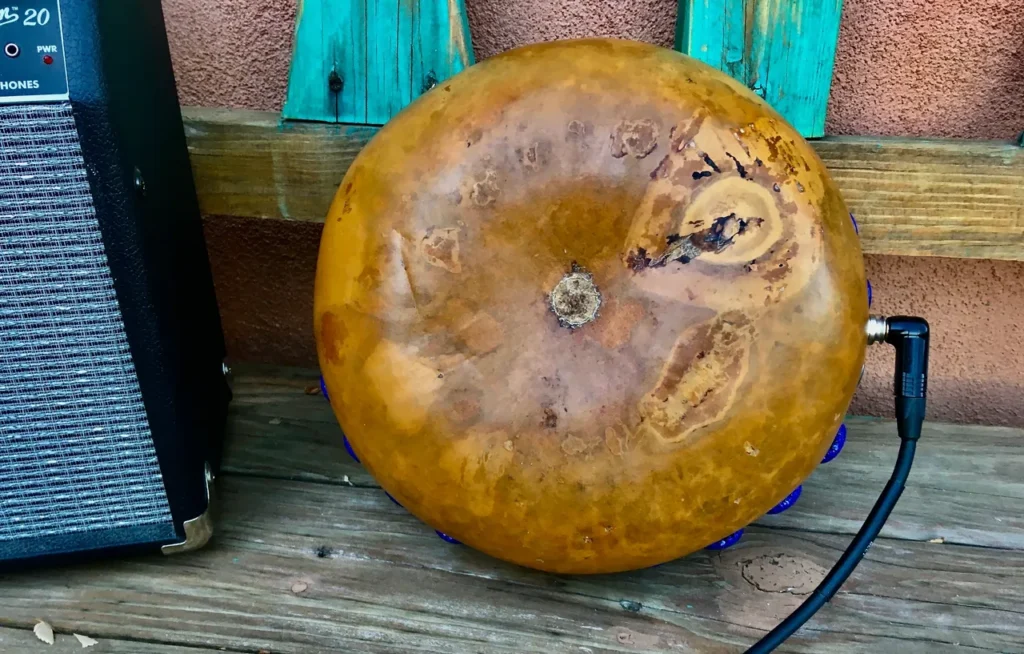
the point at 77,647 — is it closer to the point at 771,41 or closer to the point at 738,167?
the point at 738,167

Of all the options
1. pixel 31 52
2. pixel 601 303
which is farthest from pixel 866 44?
pixel 31 52

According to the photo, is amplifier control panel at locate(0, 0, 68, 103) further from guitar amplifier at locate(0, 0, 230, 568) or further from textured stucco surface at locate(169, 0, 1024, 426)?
textured stucco surface at locate(169, 0, 1024, 426)

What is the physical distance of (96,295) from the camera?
73cm

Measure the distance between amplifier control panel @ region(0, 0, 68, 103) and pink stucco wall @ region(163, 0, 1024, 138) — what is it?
470 millimetres

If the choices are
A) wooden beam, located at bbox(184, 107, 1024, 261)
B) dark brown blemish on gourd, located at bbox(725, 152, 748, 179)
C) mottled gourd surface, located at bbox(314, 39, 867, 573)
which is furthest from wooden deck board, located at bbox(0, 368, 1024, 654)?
dark brown blemish on gourd, located at bbox(725, 152, 748, 179)

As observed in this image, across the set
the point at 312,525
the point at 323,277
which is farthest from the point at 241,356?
the point at 323,277

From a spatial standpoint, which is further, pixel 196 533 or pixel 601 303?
pixel 196 533

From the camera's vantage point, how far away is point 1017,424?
1.24 m

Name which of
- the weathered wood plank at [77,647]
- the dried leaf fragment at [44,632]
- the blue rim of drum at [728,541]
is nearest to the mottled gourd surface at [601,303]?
the blue rim of drum at [728,541]

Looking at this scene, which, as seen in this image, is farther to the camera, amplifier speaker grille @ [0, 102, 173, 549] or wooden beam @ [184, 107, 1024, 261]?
wooden beam @ [184, 107, 1024, 261]

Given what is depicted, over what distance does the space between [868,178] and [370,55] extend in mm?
670

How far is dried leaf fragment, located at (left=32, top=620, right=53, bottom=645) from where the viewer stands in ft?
2.65

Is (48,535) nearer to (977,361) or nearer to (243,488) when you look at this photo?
(243,488)

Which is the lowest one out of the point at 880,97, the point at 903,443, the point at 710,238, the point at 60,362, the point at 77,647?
the point at 77,647
